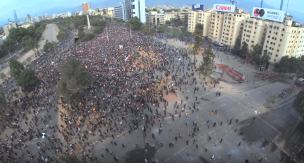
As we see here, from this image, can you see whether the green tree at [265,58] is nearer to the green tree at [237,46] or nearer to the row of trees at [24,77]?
the green tree at [237,46]

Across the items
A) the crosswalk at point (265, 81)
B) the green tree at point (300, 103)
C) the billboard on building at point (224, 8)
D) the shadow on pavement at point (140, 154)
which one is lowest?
the shadow on pavement at point (140, 154)

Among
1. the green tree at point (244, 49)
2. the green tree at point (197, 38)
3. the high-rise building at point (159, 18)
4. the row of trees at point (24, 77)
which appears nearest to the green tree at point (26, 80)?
the row of trees at point (24, 77)

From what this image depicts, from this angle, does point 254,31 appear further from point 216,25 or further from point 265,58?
point 216,25

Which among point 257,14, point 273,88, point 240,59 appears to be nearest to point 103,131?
point 273,88

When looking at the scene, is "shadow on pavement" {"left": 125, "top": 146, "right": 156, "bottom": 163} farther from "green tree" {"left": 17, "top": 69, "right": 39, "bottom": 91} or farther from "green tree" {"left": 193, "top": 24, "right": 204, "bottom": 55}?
"green tree" {"left": 193, "top": 24, "right": 204, "bottom": 55}

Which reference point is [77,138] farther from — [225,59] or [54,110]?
[225,59]

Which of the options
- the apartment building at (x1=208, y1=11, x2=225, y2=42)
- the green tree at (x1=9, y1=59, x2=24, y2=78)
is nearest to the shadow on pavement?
the green tree at (x1=9, y1=59, x2=24, y2=78)
